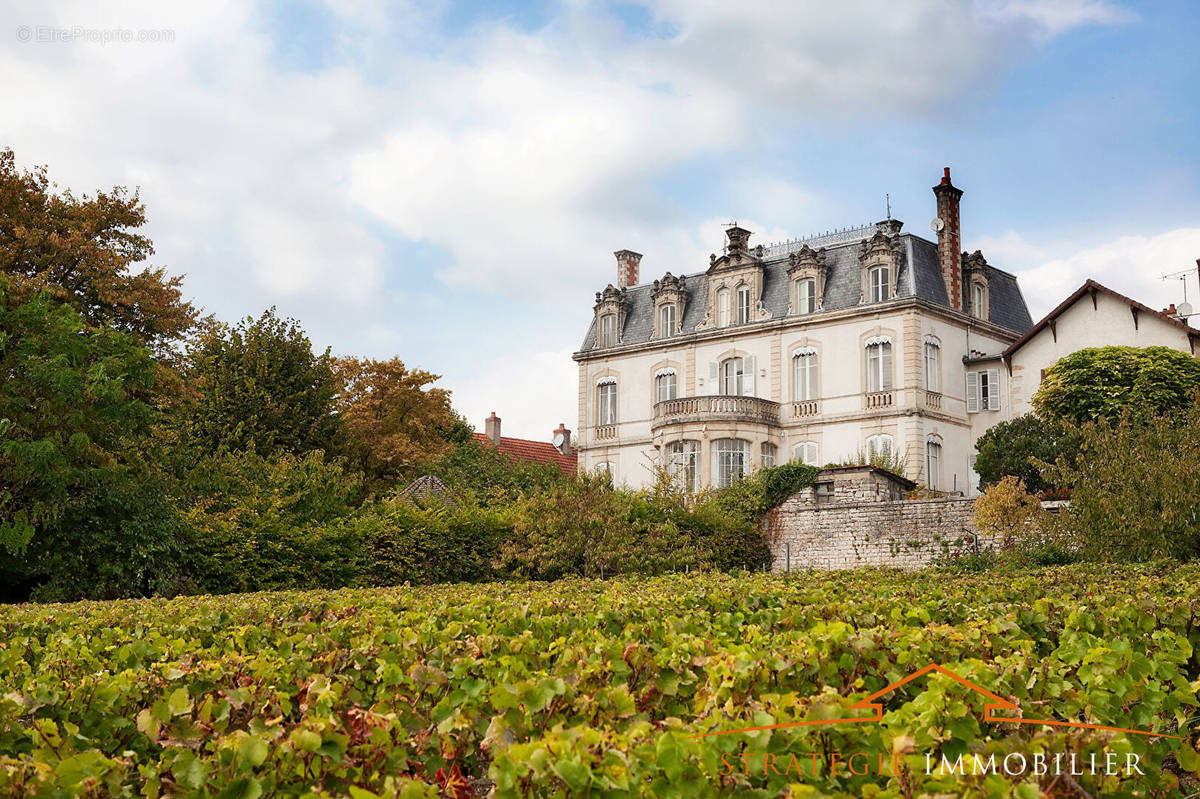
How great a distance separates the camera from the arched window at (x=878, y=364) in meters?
38.4

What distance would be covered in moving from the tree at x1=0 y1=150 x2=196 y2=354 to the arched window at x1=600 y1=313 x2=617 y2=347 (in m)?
18.5

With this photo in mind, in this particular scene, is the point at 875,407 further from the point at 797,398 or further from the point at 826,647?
the point at 826,647

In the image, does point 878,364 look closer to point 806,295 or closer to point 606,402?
point 806,295

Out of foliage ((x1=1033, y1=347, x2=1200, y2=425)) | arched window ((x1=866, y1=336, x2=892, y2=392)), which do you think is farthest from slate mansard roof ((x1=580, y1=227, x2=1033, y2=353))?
foliage ((x1=1033, y1=347, x2=1200, y2=425))

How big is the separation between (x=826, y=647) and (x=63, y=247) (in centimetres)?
2705

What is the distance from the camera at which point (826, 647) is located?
189 inches

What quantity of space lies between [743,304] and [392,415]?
1394 cm

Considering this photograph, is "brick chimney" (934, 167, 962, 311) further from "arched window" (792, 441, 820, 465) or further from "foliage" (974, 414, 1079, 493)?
"foliage" (974, 414, 1079, 493)

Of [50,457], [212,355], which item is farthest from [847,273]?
[50,457]

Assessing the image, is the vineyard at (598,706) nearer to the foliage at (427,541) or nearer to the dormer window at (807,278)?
the foliage at (427,541)

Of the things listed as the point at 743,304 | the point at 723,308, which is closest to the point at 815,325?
the point at 743,304

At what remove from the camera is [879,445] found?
3794 cm

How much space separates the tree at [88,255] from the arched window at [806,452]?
19.9 meters

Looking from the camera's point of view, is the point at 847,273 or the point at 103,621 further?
the point at 847,273
